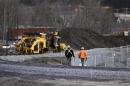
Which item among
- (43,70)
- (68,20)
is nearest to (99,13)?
(68,20)

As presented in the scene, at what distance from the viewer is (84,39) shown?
216 feet

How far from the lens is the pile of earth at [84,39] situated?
62.3 meters

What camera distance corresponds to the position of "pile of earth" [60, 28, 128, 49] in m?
62.3

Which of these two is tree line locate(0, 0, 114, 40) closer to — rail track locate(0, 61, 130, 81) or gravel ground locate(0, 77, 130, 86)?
rail track locate(0, 61, 130, 81)

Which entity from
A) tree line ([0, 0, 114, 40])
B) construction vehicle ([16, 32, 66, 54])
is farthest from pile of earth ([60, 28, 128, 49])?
tree line ([0, 0, 114, 40])

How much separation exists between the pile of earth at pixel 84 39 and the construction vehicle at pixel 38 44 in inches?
400

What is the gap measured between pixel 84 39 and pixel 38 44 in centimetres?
1966

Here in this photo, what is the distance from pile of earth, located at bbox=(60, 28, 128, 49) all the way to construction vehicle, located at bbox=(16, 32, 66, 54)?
1016cm

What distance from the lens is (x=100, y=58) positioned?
40406mm

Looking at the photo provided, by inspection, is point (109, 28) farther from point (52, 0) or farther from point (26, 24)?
point (52, 0)

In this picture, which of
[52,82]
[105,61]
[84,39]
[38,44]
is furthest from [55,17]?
[52,82]

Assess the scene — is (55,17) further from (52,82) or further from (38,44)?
(52,82)

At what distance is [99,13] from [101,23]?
15850mm

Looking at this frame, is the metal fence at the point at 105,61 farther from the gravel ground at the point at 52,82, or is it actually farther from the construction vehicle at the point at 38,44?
the gravel ground at the point at 52,82
